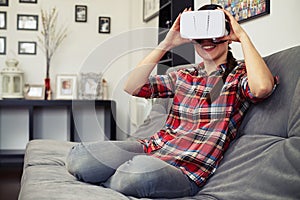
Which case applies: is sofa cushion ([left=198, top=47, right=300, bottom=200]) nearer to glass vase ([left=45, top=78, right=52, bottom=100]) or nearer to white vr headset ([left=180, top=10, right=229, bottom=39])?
white vr headset ([left=180, top=10, right=229, bottom=39])

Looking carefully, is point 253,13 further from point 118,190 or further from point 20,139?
point 20,139

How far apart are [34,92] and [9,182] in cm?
114

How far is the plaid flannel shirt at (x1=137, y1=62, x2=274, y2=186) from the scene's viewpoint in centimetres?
152

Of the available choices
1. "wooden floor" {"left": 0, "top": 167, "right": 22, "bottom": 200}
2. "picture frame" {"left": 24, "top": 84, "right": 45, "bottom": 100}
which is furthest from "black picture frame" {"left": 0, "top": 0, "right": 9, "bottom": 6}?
"wooden floor" {"left": 0, "top": 167, "right": 22, "bottom": 200}

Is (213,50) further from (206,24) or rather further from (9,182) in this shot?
(9,182)

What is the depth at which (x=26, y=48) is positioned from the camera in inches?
173

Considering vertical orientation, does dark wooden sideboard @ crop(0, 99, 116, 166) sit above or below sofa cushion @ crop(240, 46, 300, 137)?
below

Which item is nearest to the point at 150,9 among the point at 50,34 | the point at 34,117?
the point at 50,34

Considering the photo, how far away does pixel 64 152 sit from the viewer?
2.19 meters

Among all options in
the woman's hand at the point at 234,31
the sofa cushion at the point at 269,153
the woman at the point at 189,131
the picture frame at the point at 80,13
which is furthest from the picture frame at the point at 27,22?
the sofa cushion at the point at 269,153

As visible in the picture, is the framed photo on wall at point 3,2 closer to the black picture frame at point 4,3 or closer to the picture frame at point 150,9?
the black picture frame at point 4,3

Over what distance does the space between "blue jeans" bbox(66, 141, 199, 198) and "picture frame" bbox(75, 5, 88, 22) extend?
3.02m

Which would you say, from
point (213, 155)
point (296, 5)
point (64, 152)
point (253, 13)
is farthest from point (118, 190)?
point (253, 13)

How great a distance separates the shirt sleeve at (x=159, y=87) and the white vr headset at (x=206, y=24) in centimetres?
24
